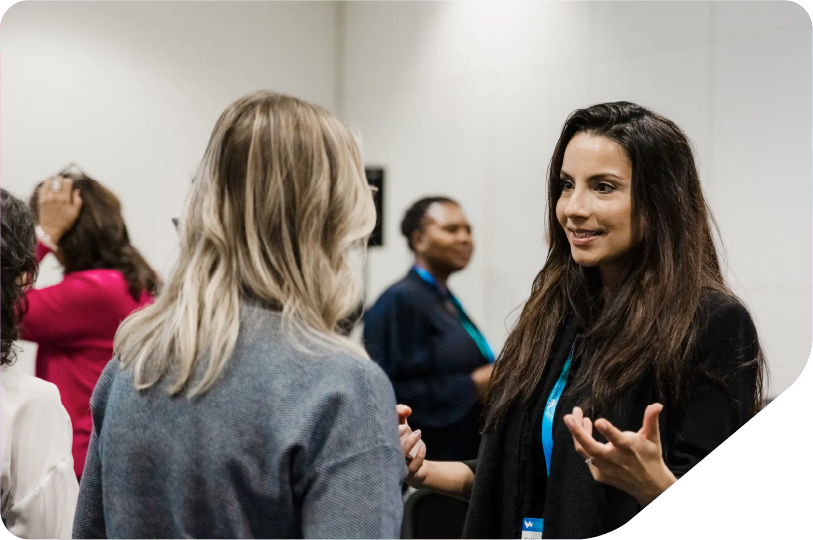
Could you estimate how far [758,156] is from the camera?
1.52m

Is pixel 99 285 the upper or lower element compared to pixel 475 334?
upper

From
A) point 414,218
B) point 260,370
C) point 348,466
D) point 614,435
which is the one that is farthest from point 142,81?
point 614,435

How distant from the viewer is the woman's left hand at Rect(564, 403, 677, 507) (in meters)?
1.03

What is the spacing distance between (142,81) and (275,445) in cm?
83

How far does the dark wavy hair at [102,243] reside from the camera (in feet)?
4.57

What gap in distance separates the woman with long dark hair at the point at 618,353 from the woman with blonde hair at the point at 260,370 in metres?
0.41

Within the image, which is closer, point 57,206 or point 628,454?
point 628,454

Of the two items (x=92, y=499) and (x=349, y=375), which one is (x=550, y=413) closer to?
(x=349, y=375)

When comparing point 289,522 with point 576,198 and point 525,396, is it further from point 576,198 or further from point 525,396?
point 576,198

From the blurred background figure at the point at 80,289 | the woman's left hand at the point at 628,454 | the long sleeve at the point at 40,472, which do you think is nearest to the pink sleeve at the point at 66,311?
the blurred background figure at the point at 80,289

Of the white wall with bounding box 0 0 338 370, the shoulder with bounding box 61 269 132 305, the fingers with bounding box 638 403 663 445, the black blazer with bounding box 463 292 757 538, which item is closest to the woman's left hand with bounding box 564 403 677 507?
the fingers with bounding box 638 403 663 445

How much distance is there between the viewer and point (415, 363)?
154 cm

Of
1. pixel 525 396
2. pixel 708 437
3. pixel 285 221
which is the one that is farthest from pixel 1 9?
pixel 708 437

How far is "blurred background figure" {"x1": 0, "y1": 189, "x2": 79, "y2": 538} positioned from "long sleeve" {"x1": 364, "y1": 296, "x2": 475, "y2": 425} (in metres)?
0.56
